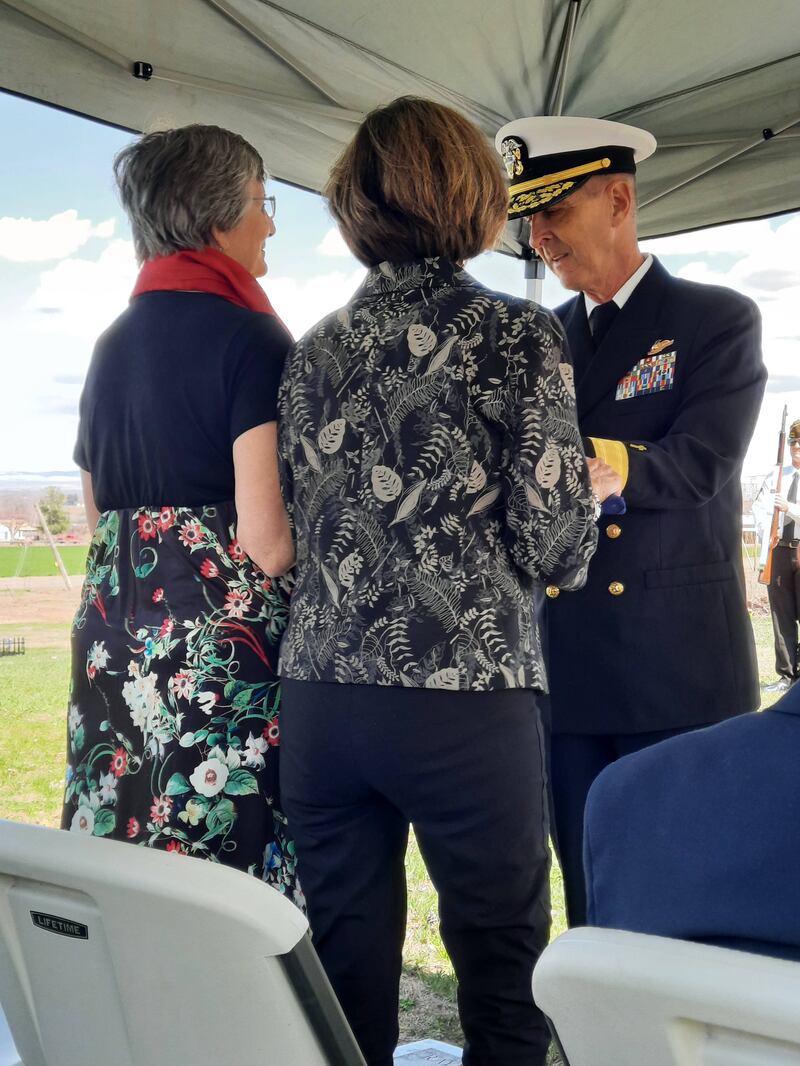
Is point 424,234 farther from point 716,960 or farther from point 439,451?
point 716,960

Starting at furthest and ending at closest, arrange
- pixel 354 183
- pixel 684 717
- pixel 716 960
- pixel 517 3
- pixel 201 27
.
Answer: pixel 517 3 < pixel 201 27 < pixel 684 717 < pixel 354 183 < pixel 716 960

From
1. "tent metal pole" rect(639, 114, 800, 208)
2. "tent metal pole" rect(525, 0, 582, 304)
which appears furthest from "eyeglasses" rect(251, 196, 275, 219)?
"tent metal pole" rect(639, 114, 800, 208)

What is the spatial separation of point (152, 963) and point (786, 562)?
7.37m

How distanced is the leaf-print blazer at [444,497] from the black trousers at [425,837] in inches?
1.9

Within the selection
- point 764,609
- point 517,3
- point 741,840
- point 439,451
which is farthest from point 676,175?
point 764,609

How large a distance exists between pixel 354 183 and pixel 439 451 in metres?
0.40

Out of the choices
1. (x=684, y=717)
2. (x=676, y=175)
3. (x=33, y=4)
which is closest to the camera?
(x=684, y=717)

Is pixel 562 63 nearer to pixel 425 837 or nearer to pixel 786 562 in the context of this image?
pixel 425 837

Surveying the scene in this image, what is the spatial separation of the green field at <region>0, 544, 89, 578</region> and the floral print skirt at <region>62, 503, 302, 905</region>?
15.4 ft

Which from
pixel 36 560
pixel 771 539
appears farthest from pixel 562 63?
pixel 771 539

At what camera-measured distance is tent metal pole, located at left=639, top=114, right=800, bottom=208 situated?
3.09 metres

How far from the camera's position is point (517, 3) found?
9.53ft

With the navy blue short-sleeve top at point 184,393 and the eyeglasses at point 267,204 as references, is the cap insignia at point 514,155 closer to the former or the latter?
the eyeglasses at point 267,204

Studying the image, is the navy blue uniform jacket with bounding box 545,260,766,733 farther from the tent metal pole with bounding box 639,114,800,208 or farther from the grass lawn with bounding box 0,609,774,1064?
the tent metal pole with bounding box 639,114,800,208
